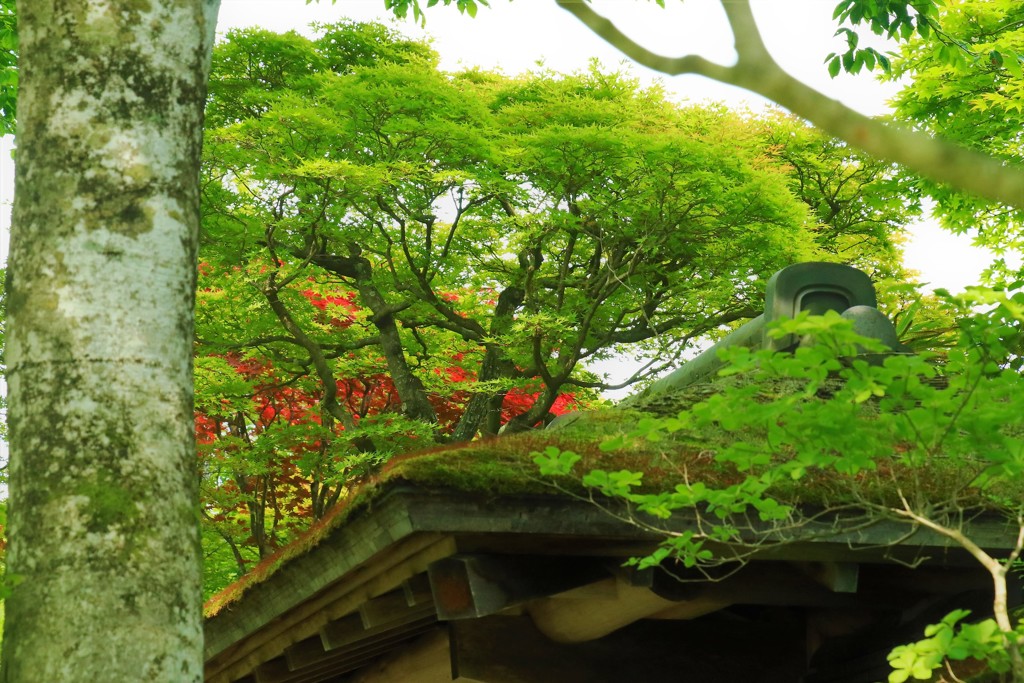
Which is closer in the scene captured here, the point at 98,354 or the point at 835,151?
the point at 98,354

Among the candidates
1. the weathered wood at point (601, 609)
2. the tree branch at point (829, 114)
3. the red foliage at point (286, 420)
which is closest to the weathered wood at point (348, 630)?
the weathered wood at point (601, 609)

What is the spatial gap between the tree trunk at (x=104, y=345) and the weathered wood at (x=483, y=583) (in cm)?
136

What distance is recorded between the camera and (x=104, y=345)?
296 cm

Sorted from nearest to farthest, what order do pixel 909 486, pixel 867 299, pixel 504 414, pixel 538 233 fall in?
pixel 909 486 < pixel 867 299 < pixel 538 233 < pixel 504 414

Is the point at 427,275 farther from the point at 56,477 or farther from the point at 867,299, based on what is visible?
the point at 56,477

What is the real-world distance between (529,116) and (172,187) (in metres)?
13.7

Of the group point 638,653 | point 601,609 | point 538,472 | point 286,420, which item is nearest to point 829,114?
point 538,472

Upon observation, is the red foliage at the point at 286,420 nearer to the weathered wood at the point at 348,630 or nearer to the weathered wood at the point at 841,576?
the weathered wood at the point at 348,630

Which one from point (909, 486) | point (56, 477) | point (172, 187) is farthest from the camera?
point (909, 486)

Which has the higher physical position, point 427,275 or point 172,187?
point 427,275

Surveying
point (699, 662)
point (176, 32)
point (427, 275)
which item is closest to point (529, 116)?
point (427, 275)

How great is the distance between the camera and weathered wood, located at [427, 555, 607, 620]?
4176mm

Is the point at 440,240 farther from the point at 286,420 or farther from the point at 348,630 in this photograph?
the point at 348,630

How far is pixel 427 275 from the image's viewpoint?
677 inches
